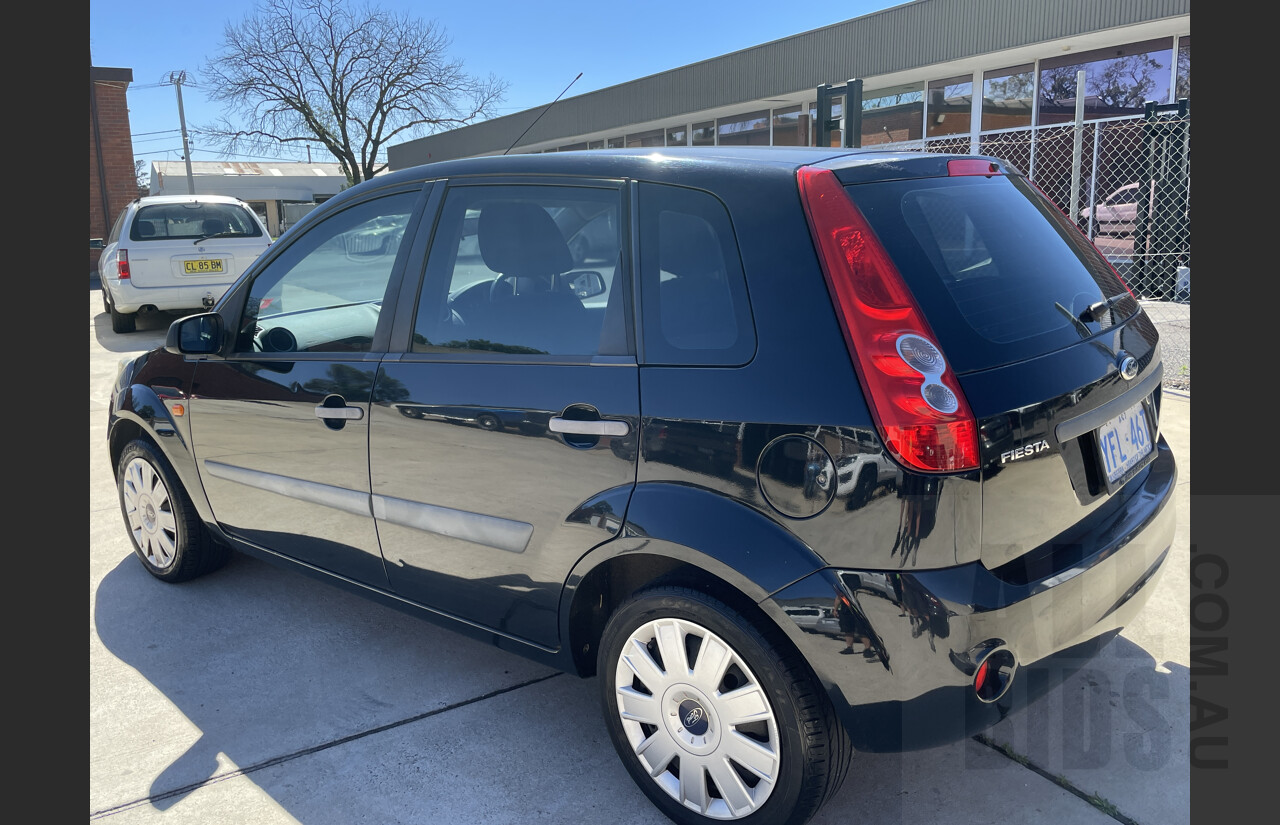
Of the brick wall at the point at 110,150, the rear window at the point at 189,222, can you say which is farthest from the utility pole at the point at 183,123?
the rear window at the point at 189,222

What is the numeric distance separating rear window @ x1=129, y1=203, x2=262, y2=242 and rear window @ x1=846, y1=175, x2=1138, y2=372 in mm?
10847

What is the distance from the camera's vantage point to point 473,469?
2.58 m

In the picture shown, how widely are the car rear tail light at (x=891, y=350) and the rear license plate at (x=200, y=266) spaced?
35.4 feet

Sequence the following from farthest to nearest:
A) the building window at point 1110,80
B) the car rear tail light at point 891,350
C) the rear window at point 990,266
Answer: the building window at point 1110,80 → the rear window at point 990,266 → the car rear tail light at point 891,350

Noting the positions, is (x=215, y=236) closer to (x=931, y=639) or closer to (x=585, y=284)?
(x=585, y=284)

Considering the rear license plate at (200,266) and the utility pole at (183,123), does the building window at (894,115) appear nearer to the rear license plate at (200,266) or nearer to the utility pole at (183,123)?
the rear license plate at (200,266)

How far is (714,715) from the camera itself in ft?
7.14

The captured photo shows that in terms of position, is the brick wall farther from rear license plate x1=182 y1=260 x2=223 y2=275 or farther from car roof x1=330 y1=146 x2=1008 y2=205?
car roof x1=330 y1=146 x2=1008 y2=205

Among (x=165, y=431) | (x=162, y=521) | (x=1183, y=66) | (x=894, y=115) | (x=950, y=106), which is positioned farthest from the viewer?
(x=894, y=115)

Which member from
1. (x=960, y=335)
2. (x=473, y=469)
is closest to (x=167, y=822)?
(x=473, y=469)

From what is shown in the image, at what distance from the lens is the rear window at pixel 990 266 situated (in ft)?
6.59

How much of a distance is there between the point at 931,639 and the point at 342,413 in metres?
1.94

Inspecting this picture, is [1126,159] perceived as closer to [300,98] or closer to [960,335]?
[960,335]

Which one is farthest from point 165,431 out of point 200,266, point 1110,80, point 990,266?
point 1110,80
